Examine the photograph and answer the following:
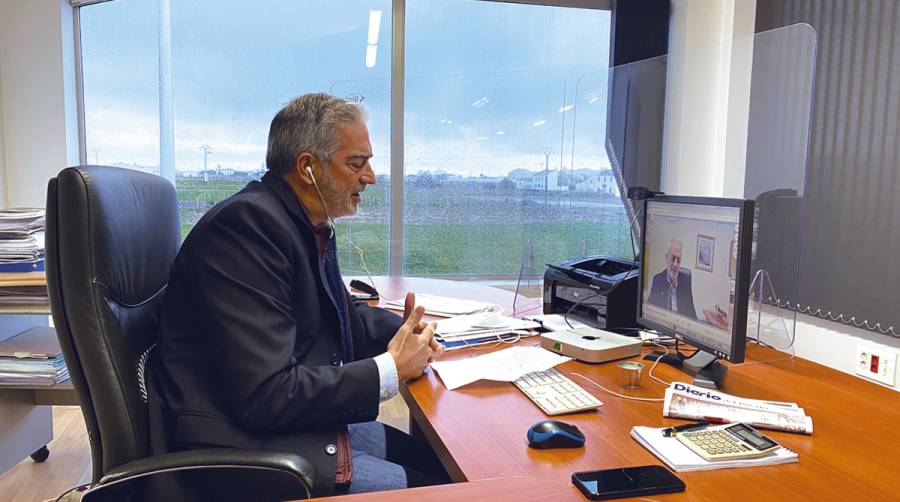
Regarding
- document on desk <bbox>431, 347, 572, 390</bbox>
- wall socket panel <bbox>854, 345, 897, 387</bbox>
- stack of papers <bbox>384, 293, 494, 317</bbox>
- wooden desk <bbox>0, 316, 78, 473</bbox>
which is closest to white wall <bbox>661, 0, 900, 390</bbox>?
wall socket panel <bbox>854, 345, 897, 387</bbox>

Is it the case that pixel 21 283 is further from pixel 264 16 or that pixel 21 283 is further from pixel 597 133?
pixel 597 133

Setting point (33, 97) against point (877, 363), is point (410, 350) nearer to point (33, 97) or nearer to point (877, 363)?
point (877, 363)

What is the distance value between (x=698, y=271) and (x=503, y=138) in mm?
2333

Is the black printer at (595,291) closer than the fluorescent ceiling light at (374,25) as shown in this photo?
Yes

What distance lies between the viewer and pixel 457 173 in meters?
3.62

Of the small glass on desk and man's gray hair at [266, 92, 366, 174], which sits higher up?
man's gray hair at [266, 92, 366, 174]

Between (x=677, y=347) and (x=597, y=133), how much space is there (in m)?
2.30

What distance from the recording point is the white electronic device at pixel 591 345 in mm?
1543

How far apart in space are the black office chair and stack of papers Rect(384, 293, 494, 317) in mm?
1049

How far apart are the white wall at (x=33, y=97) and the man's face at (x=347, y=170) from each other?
2568 millimetres

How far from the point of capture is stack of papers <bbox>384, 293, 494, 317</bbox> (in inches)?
82.9

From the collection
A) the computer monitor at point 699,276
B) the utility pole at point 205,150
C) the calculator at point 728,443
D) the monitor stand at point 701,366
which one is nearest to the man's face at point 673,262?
the computer monitor at point 699,276

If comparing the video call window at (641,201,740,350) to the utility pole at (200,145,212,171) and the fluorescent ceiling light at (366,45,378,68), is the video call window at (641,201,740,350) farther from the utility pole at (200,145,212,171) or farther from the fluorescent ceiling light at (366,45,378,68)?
the utility pole at (200,145,212,171)

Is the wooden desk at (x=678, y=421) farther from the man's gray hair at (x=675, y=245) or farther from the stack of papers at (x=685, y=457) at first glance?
the man's gray hair at (x=675, y=245)
